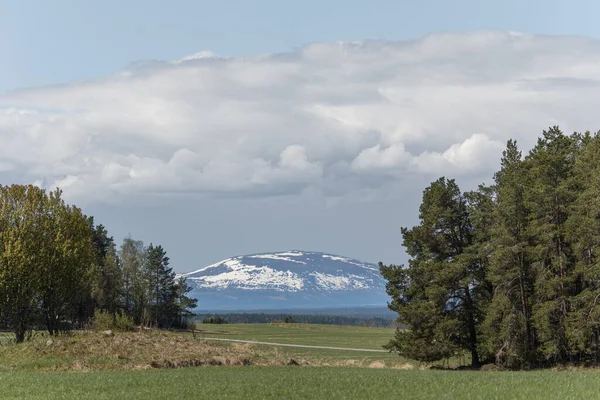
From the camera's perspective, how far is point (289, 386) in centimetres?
3036

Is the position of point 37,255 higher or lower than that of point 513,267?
higher

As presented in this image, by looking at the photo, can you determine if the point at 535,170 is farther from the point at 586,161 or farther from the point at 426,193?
the point at 426,193

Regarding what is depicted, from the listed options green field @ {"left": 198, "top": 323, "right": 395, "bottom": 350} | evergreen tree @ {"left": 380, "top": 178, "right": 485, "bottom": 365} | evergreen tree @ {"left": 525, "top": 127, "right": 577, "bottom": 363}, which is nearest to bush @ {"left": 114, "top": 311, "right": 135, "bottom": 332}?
evergreen tree @ {"left": 380, "top": 178, "right": 485, "bottom": 365}

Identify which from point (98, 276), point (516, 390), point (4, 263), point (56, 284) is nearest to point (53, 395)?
point (516, 390)

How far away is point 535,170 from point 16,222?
45.3 m

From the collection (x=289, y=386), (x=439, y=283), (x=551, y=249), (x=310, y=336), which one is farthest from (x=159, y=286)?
(x=289, y=386)

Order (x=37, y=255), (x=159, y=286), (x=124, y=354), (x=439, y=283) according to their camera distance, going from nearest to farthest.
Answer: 1. (x=124, y=354)
2. (x=439, y=283)
3. (x=37, y=255)
4. (x=159, y=286)

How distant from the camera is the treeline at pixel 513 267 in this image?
48781 millimetres

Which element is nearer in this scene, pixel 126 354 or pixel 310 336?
pixel 126 354

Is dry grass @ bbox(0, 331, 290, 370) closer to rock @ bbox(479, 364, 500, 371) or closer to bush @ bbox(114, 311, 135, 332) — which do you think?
bush @ bbox(114, 311, 135, 332)

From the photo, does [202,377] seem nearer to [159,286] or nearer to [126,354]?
[126,354]

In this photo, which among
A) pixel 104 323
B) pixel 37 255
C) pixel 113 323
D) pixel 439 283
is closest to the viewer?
pixel 104 323

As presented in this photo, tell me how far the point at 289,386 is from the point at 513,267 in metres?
28.4

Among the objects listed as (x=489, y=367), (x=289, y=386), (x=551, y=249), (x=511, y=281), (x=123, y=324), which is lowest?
(x=489, y=367)
